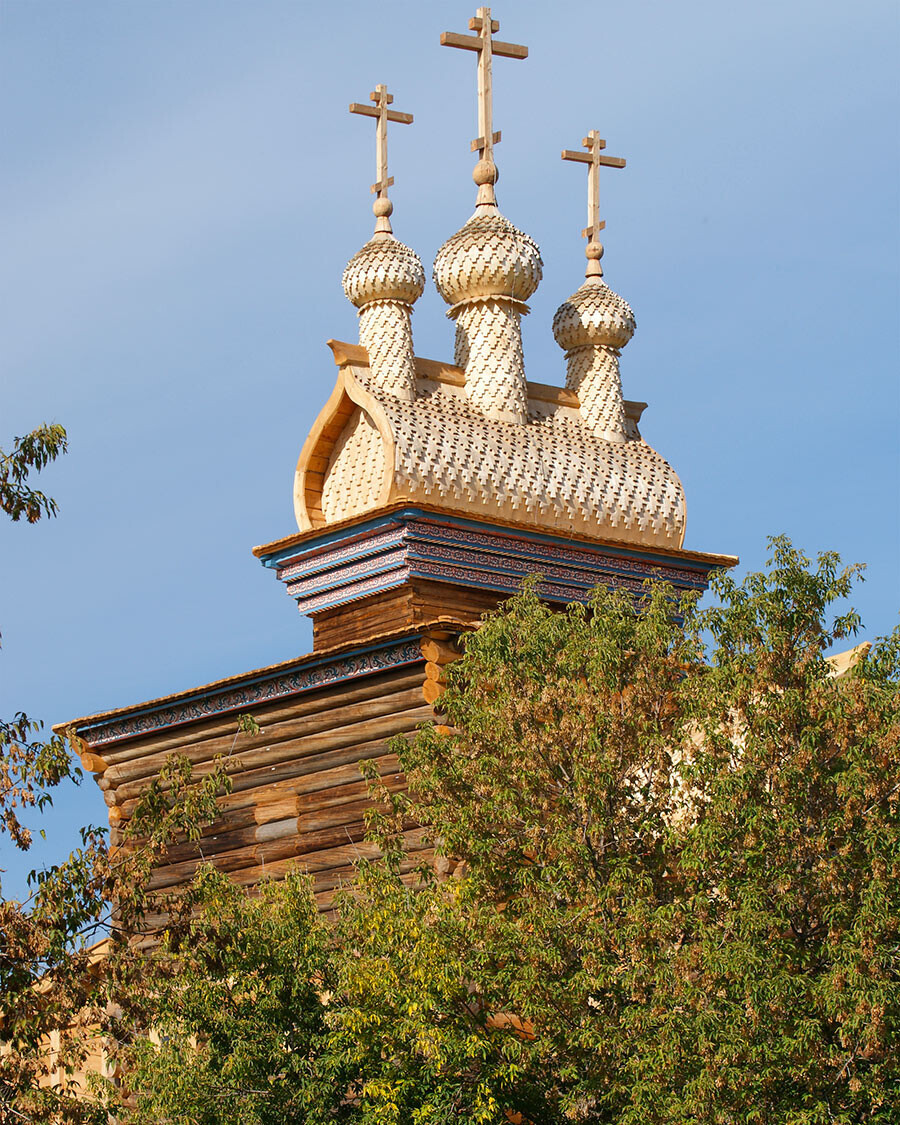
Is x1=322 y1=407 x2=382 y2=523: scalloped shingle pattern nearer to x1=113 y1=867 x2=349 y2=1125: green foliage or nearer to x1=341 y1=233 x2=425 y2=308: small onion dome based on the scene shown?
x1=341 y1=233 x2=425 y2=308: small onion dome

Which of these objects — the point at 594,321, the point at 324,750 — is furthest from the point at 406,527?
the point at 594,321

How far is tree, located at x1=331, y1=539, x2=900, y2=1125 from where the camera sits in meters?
13.3

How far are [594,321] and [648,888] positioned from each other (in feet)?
30.1

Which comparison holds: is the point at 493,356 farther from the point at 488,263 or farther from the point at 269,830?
the point at 269,830

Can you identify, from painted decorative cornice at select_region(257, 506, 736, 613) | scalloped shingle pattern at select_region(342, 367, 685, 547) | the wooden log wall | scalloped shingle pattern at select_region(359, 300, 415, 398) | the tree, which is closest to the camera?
the tree

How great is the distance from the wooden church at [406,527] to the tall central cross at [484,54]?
2cm

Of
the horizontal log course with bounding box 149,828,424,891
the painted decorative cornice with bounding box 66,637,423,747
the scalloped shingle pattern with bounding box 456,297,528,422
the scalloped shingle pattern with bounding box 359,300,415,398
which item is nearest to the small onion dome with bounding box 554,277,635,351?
the scalloped shingle pattern with bounding box 456,297,528,422

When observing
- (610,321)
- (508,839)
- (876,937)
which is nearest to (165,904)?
(508,839)

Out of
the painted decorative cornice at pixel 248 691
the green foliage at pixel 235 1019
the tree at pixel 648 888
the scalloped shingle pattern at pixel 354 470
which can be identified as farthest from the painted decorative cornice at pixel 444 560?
the green foliage at pixel 235 1019

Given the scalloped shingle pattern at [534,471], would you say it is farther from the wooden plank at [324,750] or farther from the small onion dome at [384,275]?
the wooden plank at [324,750]

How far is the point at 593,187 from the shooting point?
75.4ft

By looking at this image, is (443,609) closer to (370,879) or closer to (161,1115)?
(370,879)

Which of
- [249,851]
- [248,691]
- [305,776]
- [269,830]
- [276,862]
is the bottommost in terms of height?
[276,862]

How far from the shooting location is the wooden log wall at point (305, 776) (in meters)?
18.1
